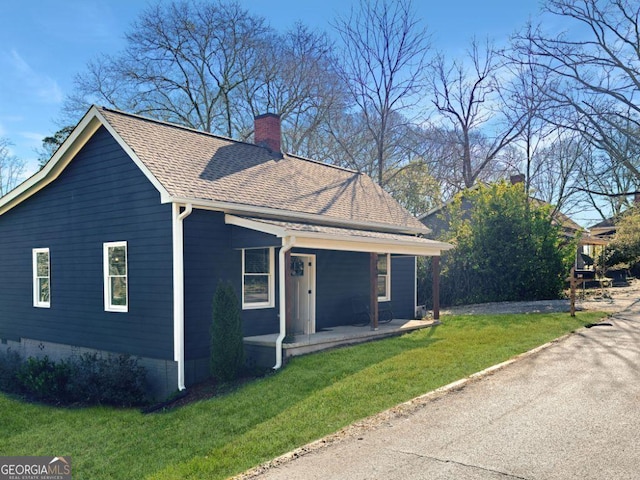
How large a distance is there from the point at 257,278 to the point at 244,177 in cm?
263

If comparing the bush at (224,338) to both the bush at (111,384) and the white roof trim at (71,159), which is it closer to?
the bush at (111,384)

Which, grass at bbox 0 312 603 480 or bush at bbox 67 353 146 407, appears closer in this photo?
grass at bbox 0 312 603 480

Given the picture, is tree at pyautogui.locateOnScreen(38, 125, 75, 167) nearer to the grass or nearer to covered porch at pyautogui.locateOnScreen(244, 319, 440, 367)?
the grass

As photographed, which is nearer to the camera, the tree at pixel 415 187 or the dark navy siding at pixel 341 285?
the dark navy siding at pixel 341 285

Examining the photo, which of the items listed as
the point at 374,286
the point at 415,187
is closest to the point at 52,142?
the point at 415,187

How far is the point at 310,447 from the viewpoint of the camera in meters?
5.79

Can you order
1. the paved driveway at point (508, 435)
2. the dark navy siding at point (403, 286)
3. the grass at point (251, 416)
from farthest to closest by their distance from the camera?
1. the dark navy siding at point (403, 286)
2. the grass at point (251, 416)
3. the paved driveway at point (508, 435)

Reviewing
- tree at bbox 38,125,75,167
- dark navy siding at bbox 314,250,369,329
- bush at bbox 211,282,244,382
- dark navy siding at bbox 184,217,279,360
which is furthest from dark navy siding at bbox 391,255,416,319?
tree at bbox 38,125,75,167

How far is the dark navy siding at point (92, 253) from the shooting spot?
33.9ft

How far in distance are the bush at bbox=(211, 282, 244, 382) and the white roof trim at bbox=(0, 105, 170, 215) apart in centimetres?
223

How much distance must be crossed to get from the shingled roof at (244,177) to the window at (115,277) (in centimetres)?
206
